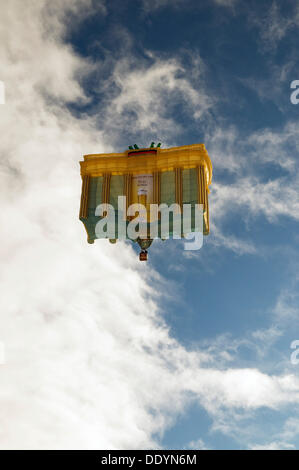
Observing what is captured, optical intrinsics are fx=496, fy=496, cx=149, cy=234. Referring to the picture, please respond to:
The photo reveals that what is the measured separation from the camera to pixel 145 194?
64188mm

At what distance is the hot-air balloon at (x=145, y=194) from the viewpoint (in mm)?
62312

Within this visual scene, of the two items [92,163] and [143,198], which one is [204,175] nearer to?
[143,198]

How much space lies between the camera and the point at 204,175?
206 feet

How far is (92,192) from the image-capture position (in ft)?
215

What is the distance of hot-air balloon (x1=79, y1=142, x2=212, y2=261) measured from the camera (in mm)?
62312
